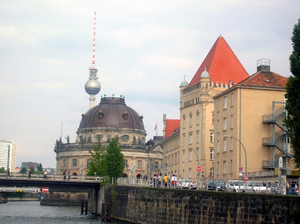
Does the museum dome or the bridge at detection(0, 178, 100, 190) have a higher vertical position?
the museum dome

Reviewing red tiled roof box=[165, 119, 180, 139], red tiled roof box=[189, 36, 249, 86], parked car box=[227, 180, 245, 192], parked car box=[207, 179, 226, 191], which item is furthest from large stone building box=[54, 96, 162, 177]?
parked car box=[227, 180, 245, 192]

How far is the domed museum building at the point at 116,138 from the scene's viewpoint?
6919 inches

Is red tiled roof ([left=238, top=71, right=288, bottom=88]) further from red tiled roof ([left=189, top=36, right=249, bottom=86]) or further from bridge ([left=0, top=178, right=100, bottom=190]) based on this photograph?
bridge ([left=0, top=178, right=100, bottom=190])

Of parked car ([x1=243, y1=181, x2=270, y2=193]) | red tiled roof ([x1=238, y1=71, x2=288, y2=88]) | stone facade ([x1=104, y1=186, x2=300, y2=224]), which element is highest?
red tiled roof ([x1=238, y1=71, x2=288, y2=88])

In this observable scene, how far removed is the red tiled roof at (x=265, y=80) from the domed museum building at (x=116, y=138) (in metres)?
104

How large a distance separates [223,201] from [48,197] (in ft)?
388

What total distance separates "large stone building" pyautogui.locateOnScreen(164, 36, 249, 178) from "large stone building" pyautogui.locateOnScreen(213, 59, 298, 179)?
17851mm

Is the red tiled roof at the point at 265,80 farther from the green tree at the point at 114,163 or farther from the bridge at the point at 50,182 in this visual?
the green tree at the point at 114,163

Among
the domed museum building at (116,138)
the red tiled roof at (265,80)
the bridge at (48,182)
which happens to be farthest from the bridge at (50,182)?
the domed museum building at (116,138)

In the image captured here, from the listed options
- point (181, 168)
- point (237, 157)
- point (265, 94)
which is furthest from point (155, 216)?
point (181, 168)

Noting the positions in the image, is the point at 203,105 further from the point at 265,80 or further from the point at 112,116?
the point at 112,116

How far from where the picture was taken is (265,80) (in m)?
71.6

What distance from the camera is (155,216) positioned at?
5444 cm

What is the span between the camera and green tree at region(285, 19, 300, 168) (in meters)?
37.4
